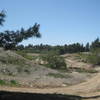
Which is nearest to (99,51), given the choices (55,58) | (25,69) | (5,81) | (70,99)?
(55,58)

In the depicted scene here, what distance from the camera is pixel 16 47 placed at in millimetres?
17094

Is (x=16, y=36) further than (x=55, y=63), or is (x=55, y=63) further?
(x=55, y=63)

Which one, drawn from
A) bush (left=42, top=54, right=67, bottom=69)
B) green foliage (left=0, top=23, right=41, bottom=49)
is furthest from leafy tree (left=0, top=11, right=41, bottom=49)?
bush (left=42, top=54, right=67, bottom=69)

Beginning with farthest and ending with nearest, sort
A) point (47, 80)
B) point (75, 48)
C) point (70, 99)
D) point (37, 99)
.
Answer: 1. point (75, 48)
2. point (47, 80)
3. point (70, 99)
4. point (37, 99)

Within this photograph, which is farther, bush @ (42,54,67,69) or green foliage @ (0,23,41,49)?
bush @ (42,54,67,69)

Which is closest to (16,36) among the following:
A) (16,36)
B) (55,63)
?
(16,36)

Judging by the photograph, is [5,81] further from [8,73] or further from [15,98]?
[15,98]

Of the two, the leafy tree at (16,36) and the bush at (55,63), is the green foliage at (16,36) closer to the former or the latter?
the leafy tree at (16,36)

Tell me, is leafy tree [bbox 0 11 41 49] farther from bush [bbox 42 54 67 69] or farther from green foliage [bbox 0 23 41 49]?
bush [bbox 42 54 67 69]

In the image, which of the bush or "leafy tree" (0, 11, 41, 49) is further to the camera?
the bush

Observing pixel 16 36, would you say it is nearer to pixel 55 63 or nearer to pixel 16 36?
pixel 16 36

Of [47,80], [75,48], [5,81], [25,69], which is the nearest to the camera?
[5,81]

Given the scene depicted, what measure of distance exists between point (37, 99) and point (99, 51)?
53.9 metres

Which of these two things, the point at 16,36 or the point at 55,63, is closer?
the point at 16,36
